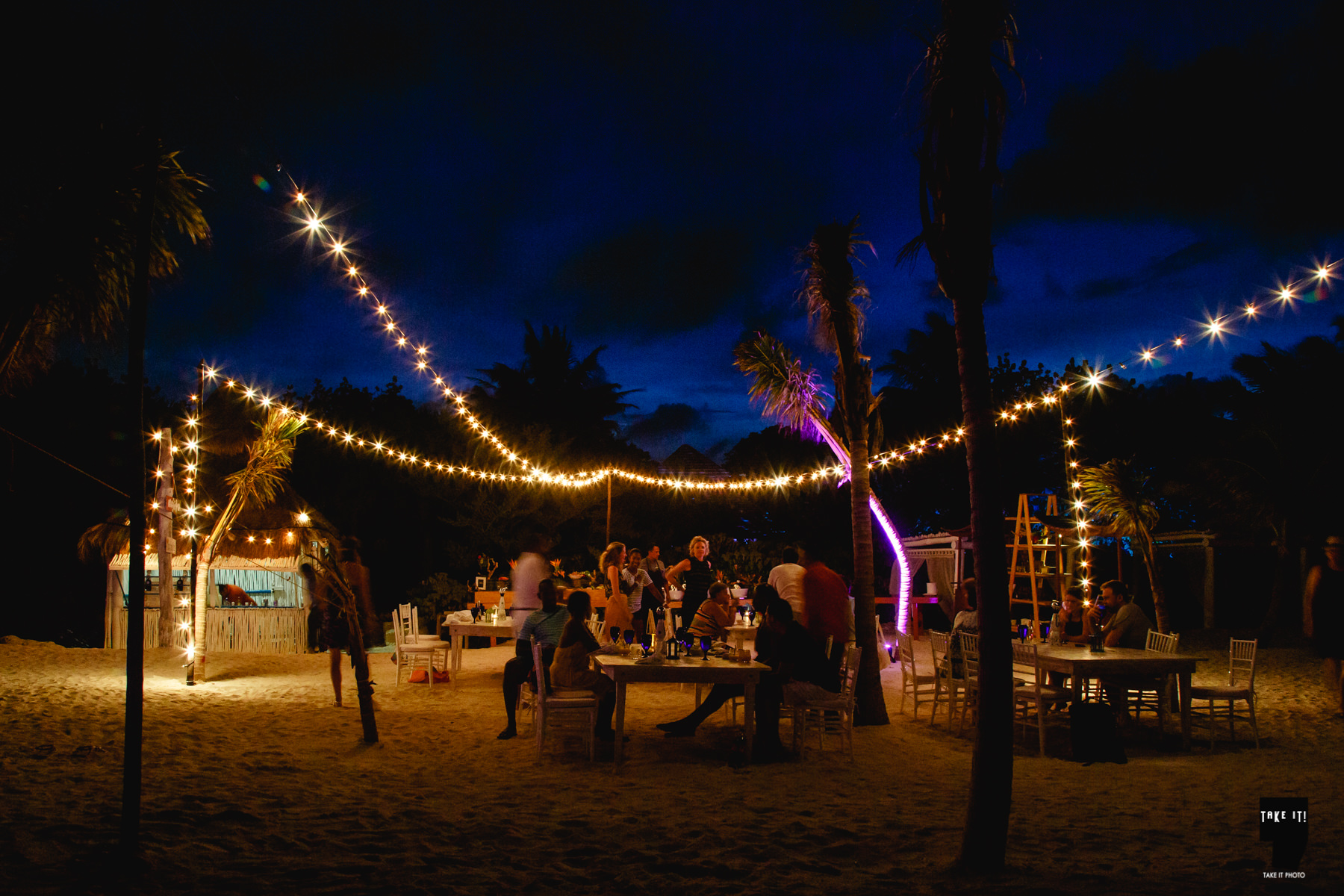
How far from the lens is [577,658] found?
6.42 m

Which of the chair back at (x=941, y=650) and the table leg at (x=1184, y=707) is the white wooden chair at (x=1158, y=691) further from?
the chair back at (x=941, y=650)

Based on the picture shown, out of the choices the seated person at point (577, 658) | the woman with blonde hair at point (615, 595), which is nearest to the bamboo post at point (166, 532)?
the woman with blonde hair at point (615, 595)

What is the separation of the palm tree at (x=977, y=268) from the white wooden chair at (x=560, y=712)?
123 inches

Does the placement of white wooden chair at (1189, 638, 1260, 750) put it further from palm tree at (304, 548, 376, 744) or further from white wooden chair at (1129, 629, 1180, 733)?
palm tree at (304, 548, 376, 744)

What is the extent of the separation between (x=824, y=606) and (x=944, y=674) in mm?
1657

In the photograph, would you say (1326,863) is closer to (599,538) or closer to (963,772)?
(963,772)

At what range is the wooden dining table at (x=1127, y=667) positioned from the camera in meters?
6.30

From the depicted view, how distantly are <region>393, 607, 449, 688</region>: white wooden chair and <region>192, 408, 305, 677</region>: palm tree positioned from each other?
2.40 m

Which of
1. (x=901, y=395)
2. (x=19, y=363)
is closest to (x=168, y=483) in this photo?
(x=19, y=363)

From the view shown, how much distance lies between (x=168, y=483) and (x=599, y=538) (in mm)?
12343

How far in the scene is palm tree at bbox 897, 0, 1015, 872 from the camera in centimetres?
359

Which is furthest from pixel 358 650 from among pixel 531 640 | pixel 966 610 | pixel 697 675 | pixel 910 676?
pixel 966 610

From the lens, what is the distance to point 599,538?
880 inches

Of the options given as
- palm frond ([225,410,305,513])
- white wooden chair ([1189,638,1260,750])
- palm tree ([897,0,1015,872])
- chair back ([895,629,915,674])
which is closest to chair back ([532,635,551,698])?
palm tree ([897,0,1015,872])
